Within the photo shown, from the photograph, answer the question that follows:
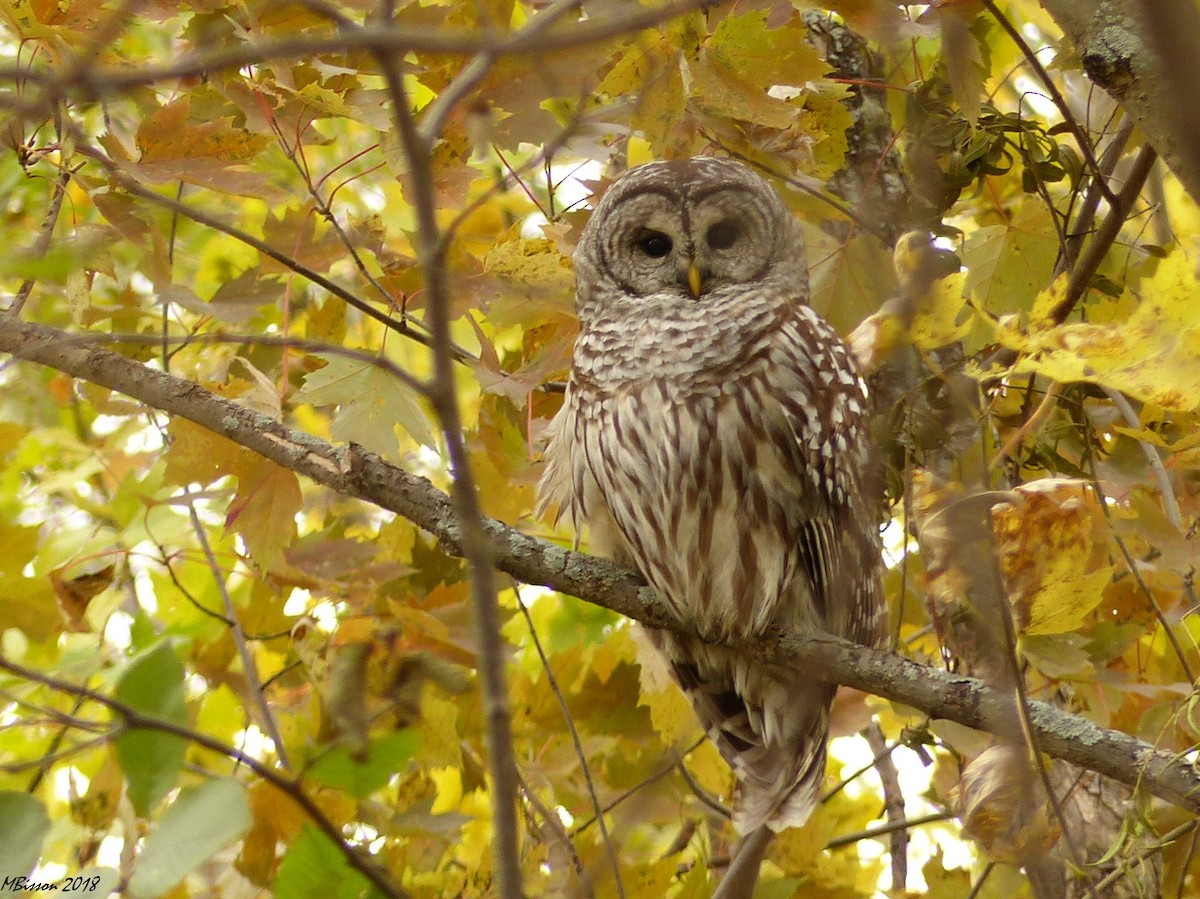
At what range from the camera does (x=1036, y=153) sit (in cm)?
325

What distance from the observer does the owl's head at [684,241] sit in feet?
12.7

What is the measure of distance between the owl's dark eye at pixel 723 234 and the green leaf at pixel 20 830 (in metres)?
2.99

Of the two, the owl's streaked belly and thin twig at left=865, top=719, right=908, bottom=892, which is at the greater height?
the owl's streaked belly

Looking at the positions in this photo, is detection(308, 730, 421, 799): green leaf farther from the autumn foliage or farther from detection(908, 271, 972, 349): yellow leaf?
detection(908, 271, 972, 349): yellow leaf

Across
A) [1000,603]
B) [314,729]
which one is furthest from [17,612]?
[1000,603]

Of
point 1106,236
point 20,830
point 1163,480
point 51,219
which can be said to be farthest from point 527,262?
point 20,830

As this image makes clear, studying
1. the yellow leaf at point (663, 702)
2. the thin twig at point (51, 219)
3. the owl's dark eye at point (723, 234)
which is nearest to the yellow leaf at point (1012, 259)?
the owl's dark eye at point (723, 234)

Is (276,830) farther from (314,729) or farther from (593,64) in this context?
(593,64)

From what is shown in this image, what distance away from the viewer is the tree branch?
2.53 meters

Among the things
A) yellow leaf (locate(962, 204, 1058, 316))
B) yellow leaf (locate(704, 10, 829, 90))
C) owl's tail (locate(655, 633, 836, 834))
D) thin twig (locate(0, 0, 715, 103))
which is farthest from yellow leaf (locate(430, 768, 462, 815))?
thin twig (locate(0, 0, 715, 103))

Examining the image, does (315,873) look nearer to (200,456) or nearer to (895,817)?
(200,456)

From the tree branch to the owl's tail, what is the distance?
2.15 feet

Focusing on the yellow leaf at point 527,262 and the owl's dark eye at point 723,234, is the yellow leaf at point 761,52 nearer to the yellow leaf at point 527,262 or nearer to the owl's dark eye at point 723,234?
the yellow leaf at point 527,262

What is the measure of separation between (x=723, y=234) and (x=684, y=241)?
140mm
